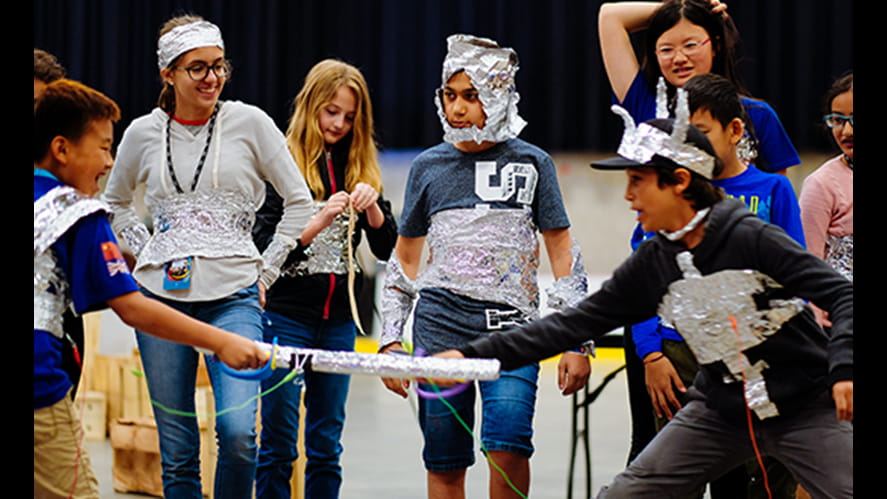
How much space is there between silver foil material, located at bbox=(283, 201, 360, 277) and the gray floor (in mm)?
1345

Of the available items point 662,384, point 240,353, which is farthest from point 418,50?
point 240,353

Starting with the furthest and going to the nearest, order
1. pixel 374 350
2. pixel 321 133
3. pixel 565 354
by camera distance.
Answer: pixel 374 350 < pixel 321 133 < pixel 565 354

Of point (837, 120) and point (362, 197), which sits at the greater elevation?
point (837, 120)

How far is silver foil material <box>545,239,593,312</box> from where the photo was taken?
3.20 metres

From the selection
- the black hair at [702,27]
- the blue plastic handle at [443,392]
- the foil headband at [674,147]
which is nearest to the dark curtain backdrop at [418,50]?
the black hair at [702,27]

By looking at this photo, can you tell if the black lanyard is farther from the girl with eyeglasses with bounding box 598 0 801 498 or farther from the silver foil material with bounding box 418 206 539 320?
the girl with eyeglasses with bounding box 598 0 801 498

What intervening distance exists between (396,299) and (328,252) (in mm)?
414

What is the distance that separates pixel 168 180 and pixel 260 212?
1.93ft

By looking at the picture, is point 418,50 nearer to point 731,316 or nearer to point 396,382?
point 396,382

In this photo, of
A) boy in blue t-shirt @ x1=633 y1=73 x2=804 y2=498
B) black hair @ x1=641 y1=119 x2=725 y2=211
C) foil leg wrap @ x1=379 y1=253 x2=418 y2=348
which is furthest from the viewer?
foil leg wrap @ x1=379 y1=253 x2=418 y2=348

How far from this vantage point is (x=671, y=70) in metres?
3.34

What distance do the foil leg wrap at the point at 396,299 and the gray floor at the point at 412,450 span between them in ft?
4.77

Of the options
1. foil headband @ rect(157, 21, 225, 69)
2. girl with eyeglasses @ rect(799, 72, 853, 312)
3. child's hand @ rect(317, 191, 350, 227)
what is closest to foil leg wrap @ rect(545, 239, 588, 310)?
child's hand @ rect(317, 191, 350, 227)
